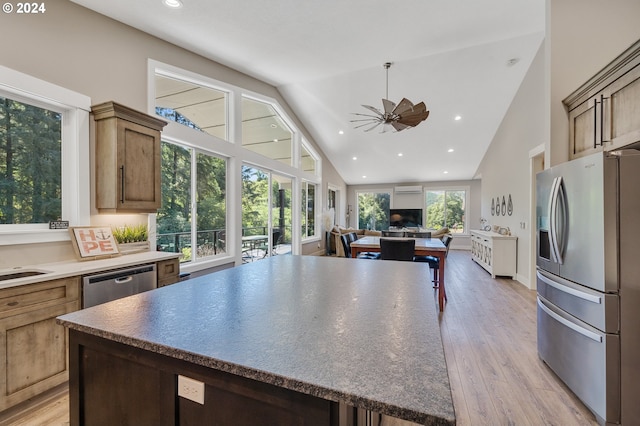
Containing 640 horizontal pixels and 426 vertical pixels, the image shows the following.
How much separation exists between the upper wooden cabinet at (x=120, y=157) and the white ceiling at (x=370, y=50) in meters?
1.08

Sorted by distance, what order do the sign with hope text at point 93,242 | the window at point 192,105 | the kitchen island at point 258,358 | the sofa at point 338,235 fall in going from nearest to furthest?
the kitchen island at point 258,358 < the sign with hope text at point 93,242 < the window at point 192,105 < the sofa at point 338,235

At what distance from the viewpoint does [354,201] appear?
1130 centimetres

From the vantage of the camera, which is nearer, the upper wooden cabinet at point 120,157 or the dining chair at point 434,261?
the upper wooden cabinet at point 120,157

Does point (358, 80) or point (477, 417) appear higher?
point (358, 80)

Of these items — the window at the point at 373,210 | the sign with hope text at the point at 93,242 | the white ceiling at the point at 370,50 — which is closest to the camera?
the sign with hope text at the point at 93,242

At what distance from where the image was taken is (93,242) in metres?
2.51

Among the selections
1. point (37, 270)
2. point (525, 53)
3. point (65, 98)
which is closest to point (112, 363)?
point (37, 270)

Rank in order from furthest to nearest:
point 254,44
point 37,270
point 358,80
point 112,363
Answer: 1. point 358,80
2. point 254,44
3. point 37,270
4. point 112,363

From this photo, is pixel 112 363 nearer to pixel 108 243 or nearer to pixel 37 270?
pixel 37 270

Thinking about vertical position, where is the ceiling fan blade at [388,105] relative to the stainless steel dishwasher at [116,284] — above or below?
above

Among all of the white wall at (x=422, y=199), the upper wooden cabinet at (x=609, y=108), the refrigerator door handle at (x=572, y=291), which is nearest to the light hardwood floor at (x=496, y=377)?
the refrigerator door handle at (x=572, y=291)

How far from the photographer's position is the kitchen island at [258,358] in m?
0.64

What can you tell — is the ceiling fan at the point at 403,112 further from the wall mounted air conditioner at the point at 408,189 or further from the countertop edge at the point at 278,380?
the wall mounted air conditioner at the point at 408,189

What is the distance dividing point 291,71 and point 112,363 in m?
4.70
